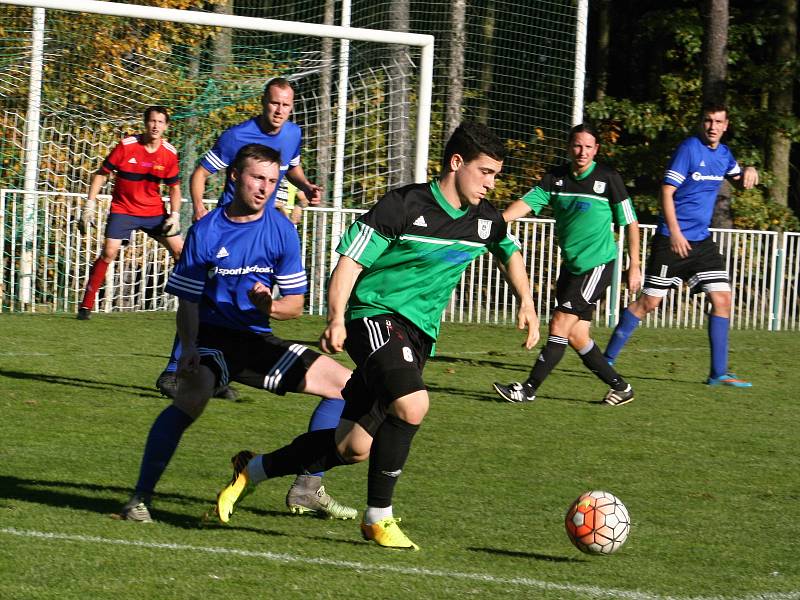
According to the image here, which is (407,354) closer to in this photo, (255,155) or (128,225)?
(255,155)

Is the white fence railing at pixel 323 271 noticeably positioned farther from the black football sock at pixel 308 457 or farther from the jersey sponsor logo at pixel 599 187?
the black football sock at pixel 308 457

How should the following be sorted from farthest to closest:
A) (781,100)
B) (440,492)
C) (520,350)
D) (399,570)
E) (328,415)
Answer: (781,100), (520,350), (440,492), (328,415), (399,570)

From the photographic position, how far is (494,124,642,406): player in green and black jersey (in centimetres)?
1026

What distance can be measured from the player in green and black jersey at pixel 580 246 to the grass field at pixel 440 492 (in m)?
0.25

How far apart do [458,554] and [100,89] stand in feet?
37.8

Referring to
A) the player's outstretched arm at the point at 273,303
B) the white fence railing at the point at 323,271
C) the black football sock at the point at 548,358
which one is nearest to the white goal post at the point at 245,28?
the white fence railing at the point at 323,271

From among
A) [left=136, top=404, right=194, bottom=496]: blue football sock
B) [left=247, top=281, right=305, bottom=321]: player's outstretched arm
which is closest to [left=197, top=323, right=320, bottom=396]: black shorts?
[left=247, top=281, right=305, bottom=321]: player's outstretched arm

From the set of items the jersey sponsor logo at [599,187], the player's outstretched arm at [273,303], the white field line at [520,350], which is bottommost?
the white field line at [520,350]

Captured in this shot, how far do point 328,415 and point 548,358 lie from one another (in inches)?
165

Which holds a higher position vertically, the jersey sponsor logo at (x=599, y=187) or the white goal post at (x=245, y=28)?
the white goal post at (x=245, y=28)

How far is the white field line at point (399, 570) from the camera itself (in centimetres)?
509

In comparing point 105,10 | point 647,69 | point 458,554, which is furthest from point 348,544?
point 647,69

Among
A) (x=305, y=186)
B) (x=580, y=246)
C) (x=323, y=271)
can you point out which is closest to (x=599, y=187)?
(x=580, y=246)

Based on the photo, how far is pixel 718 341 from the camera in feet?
37.7
